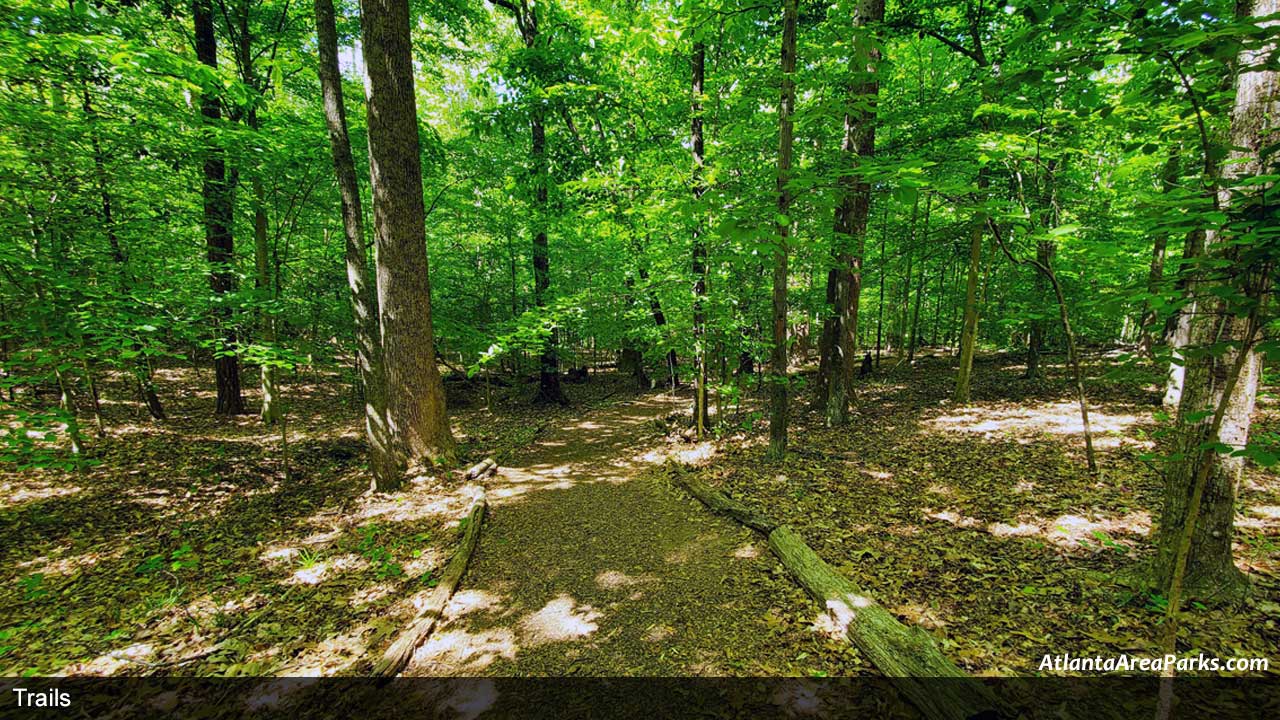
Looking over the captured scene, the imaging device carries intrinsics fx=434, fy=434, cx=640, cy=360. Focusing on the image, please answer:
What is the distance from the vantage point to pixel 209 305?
234 inches

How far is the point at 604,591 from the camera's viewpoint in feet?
13.7

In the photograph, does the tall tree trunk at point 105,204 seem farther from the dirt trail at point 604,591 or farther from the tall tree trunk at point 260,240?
the dirt trail at point 604,591

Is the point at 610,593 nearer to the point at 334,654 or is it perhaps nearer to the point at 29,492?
the point at 334,654

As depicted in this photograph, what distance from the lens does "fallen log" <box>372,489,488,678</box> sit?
3213 mm

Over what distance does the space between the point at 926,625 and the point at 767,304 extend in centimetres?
689

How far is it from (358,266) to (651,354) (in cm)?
510

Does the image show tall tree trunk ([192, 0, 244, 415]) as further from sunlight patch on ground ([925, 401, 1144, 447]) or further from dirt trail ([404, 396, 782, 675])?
sunlight patch on ground ([925, 401, 1144, 447])

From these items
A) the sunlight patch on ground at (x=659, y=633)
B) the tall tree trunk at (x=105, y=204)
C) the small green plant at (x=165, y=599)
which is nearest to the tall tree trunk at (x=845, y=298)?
the sunlight patch on ground at (x=659, y=633)

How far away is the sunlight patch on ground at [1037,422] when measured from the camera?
7.10 metres

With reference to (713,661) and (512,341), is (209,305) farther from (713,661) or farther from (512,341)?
(713,661)

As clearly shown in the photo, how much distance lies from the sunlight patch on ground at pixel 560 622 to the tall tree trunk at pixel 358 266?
3709 millimetres

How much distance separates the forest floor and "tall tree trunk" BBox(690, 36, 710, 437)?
3.02ft

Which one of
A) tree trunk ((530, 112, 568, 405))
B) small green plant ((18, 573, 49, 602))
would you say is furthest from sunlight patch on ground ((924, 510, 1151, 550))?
small green plant ((18, 573, 49, 602))

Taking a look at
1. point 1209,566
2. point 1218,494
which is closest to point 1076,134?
point 1218,494
